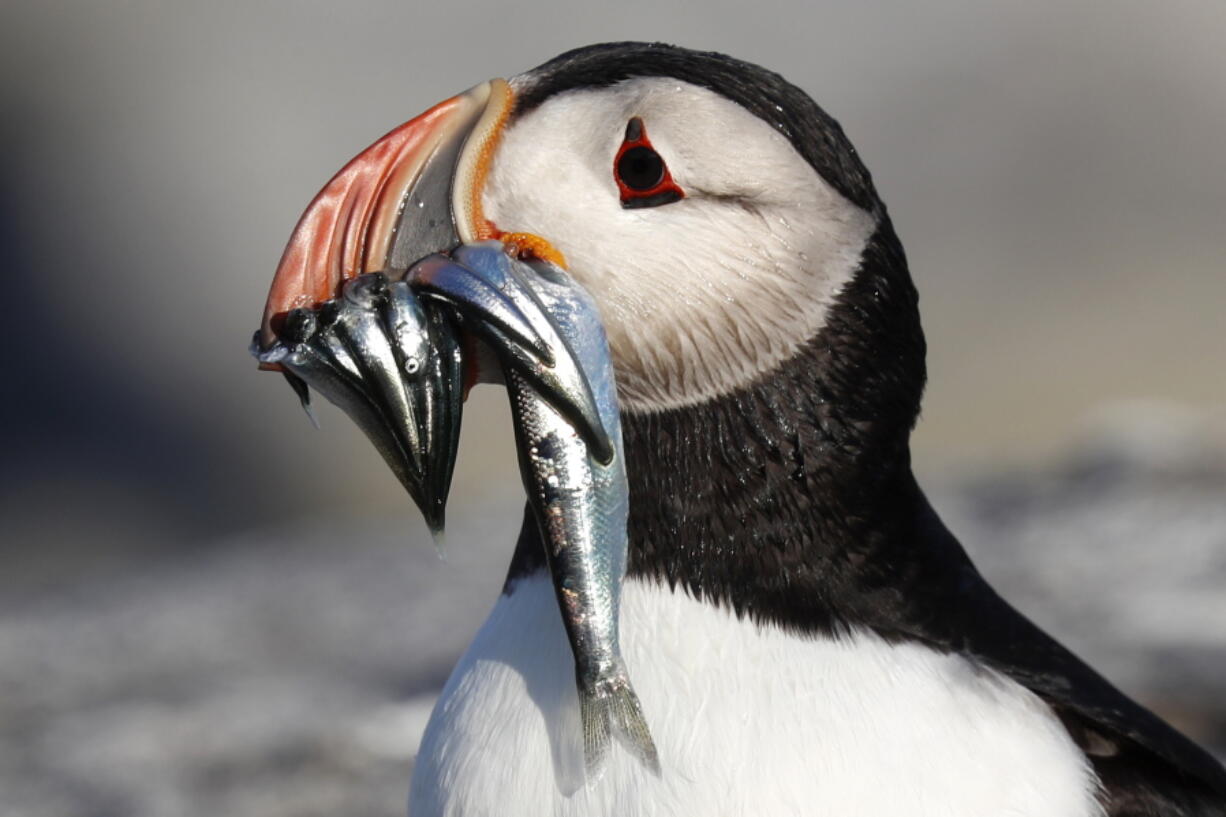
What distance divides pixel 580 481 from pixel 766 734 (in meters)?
0.42

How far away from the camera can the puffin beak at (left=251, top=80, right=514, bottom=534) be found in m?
2.14

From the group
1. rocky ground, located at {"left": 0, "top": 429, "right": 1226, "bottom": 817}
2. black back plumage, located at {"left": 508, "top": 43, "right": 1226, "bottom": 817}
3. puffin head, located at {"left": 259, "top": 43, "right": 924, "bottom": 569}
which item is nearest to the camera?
puffin head, located at {"left": 259, "top": 43, "right": 924, "bottom": 569}

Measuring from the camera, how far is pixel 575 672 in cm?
229

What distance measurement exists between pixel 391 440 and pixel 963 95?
241 inches

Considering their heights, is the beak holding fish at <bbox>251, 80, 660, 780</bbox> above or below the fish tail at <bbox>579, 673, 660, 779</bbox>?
above

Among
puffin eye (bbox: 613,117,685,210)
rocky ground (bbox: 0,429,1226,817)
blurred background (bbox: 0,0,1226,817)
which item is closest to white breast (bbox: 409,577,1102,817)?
puffin eye (bbox: 613,117,685,210)

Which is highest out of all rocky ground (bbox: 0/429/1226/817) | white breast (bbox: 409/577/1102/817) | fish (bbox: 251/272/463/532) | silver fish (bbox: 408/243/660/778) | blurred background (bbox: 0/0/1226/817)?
blurred background (bbox: 0/0/1226/817)

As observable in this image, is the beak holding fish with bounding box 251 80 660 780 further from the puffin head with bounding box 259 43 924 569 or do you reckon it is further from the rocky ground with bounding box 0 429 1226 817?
the rocky ground with bounding box 0 429 1226 817

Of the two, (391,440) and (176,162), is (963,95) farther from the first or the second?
(391,440)

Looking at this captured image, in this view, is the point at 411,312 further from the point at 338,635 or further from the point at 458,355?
the point at 338,635

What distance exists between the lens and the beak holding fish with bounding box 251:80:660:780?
214cm

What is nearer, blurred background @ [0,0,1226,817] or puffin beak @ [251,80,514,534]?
puffin beak @ [251,80,514,534]

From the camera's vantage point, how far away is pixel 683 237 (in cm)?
229

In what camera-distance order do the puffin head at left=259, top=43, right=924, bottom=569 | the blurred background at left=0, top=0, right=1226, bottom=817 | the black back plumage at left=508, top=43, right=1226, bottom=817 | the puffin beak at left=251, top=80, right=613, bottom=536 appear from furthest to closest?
the blurred background at left=0, top=0, right=1226, bottom=817, the black back plumage at left=508, top=43, right=1226, bottom=817, the puffin head at left=259, top=43, right=924, bottom=569, the puffin beak at left=251, top=80, right=613, bottom=536
